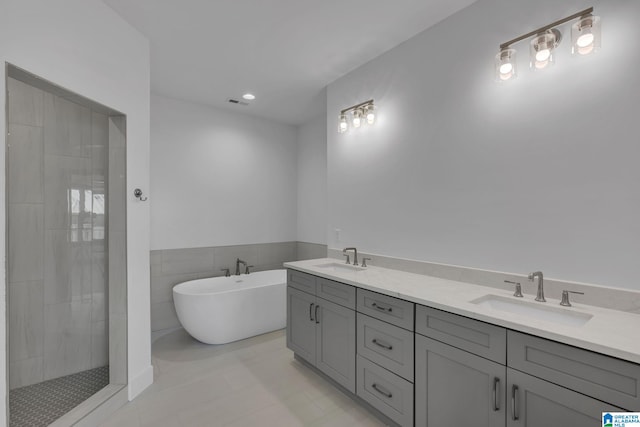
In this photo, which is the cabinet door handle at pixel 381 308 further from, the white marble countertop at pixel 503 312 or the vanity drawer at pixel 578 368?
the vanity drawer at pixel 578 368

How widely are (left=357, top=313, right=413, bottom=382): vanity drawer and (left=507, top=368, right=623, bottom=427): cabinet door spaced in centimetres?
54

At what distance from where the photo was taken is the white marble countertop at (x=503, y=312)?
1.11 metres

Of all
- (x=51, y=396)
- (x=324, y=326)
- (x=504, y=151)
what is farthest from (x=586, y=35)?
(x=51, y=396)

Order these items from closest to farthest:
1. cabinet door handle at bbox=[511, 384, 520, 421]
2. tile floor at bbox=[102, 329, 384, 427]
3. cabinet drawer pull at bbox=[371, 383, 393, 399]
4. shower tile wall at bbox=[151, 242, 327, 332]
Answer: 1. cabinet door handle at bbox=[511, 384, 520, 421]
2. cabinet drawer pull at bbox=[371, 383, 393, 399]
3. tile floor at bbox=[102, 329, 384, 427]
4. shower tile wall at bbox=[151, 242, 327, 332]

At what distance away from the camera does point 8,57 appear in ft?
4.64

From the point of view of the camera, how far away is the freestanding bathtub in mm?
3043

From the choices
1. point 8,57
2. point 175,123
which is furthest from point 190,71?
point 8,57

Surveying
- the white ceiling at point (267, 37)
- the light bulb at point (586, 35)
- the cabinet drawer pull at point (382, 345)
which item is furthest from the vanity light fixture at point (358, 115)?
the cabinet drawer pull at point (382, 345)

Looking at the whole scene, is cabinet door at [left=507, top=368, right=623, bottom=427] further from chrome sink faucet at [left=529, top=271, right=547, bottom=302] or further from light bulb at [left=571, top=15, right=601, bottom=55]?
light bulb at [left=571, top=15, right=601, bottom=55]

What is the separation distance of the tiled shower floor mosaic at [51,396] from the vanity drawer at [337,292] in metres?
1.77

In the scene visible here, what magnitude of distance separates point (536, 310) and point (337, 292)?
3.96 ft

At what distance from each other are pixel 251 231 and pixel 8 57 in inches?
119

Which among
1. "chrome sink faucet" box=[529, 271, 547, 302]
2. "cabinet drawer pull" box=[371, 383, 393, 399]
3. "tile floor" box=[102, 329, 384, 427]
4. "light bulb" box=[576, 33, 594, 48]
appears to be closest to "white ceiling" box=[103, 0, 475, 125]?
"light bulb" box=[576, 33, 594, 48]

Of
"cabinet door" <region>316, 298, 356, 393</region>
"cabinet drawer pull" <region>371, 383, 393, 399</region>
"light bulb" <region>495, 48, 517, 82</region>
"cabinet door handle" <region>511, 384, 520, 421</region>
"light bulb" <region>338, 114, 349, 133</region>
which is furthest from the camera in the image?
"light bulb" <region>338, 114, 349, 133</region>
